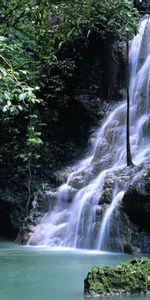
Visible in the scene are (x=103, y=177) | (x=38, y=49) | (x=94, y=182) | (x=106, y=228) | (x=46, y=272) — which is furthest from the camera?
(x=94, y=182)

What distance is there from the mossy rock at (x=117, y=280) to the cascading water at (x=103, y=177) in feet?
20.5

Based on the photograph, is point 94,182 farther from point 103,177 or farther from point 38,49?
point 38,49

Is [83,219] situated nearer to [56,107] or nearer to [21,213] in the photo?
[21,213]

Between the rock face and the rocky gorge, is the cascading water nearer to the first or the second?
the rocky gorge

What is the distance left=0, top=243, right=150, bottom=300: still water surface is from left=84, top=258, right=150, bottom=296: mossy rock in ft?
0.50

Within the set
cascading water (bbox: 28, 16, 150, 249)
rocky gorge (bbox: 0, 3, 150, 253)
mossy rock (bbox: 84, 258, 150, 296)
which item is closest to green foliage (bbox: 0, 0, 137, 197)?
rocky gorge (bbox: 0, 3, 150, 253)

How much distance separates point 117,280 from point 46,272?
114 inches

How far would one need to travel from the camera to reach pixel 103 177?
15836mm

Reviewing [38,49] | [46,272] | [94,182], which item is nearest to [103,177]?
[94,182]

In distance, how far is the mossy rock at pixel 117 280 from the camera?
6.40 m

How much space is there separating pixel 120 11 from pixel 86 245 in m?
6.95

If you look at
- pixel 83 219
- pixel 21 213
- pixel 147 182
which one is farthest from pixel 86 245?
pixel 21 213

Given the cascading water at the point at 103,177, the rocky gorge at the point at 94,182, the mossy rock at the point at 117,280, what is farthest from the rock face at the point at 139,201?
the mossy rock at the point at 117,280

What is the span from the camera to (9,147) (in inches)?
774
